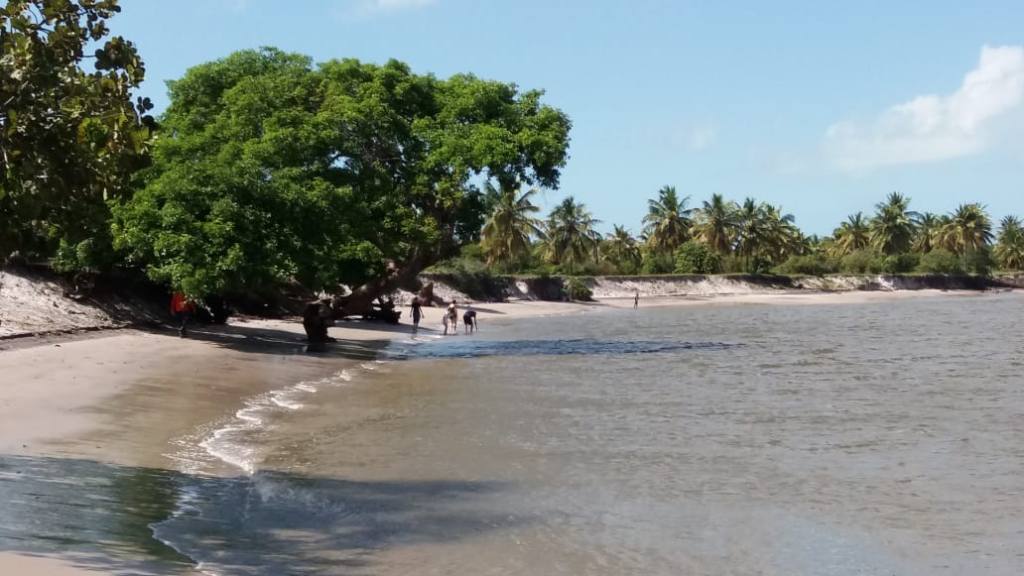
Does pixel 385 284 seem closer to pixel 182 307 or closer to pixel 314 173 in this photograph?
pixel 314 173

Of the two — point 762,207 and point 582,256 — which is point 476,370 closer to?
point 582,256

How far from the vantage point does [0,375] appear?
52.3ft

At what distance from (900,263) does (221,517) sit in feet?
377

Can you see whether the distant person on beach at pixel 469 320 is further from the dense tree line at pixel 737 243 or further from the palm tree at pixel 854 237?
the palm tree at pixel 854 237

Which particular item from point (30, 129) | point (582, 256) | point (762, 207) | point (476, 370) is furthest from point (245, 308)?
point (762, 207)

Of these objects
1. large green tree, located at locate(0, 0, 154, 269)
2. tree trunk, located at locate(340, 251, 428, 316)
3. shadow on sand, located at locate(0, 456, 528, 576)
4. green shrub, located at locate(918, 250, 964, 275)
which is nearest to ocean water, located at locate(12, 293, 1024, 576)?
shadow on sand, located at locate(0, 456, 528, 576)

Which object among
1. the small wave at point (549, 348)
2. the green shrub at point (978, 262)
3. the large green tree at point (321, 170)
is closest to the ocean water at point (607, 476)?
the large green tree at point (321, 170)

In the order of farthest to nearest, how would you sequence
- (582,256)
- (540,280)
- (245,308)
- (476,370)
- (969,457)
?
(582,256)
(540,280)
(245,308)
(476,370)
(969,457)

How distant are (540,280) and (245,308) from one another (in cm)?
4341

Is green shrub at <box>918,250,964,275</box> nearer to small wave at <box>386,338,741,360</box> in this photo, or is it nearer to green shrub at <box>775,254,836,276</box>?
green shrub at <box>775,254,836,276</box>

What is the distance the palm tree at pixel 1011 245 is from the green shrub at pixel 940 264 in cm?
2367

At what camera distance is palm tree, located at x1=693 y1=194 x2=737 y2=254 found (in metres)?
107

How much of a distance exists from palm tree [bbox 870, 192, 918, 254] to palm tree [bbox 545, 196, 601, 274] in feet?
145

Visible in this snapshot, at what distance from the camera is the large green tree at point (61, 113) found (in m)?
7.77
